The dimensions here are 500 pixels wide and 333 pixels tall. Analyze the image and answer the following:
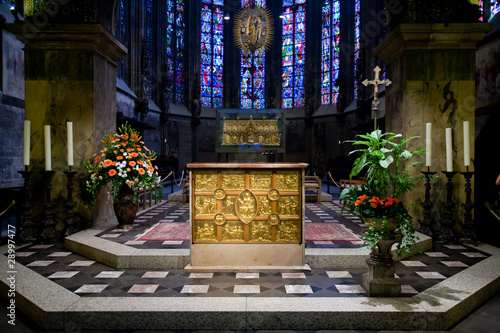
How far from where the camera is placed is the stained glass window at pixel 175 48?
20.2 m

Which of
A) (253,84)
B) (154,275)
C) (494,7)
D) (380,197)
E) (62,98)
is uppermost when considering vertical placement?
(253,84)

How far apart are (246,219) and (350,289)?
1306 millimetres

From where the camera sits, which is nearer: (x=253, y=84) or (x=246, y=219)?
(x=246, y=219)

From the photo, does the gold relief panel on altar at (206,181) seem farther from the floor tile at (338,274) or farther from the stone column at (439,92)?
the stone column at (439,92)

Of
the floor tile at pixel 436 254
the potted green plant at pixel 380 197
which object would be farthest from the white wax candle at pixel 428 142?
the potted green plant at pixel 380 197

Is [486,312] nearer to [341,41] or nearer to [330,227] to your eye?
[330,227]

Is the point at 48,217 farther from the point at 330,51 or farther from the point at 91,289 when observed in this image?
the point at 330,51

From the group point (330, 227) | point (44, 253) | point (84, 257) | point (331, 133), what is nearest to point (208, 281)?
point (84, 257)

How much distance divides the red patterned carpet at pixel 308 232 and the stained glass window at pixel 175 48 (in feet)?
50.7

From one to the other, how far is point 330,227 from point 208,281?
291 cm

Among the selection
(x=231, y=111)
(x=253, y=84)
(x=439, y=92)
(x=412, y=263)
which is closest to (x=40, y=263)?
(x=412, y=263)

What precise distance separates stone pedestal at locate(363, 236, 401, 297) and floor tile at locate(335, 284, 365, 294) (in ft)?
0.65

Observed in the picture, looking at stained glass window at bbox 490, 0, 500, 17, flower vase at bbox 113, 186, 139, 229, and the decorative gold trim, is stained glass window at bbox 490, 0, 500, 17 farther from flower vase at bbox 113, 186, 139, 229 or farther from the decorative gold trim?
flower vase at bbox 113, 186, 139, 229

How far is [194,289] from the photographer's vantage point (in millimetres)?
3408
